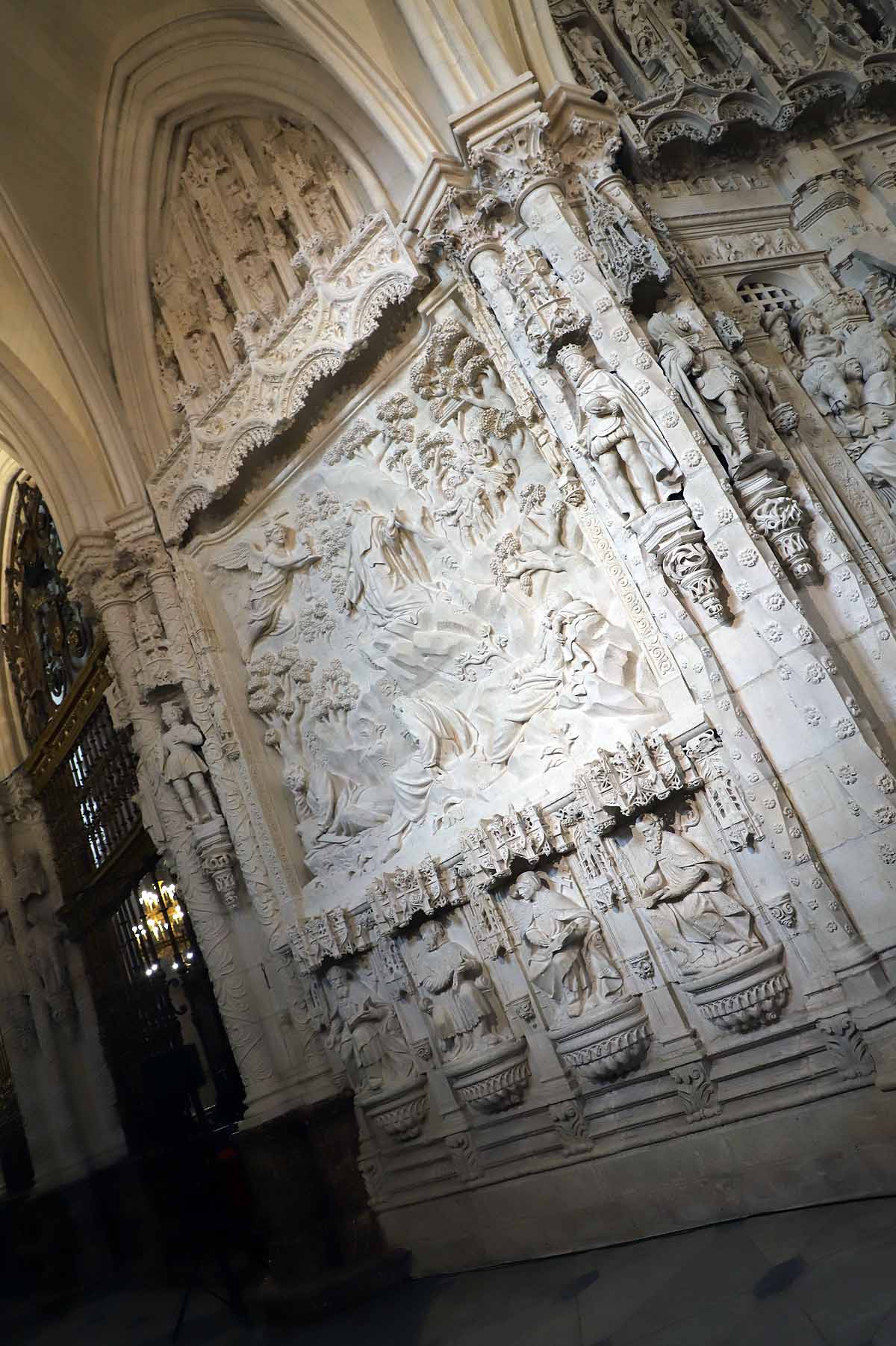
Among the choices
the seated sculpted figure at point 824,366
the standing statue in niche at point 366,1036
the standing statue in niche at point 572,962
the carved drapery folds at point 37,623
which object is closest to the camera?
the standing statue in niche at point 572,962

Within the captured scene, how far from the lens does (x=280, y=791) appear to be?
7.73 meters

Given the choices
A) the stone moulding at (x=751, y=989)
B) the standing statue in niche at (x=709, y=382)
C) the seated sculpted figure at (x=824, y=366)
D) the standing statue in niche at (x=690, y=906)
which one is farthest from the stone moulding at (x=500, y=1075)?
the seated sculpted figure at (x=824, y=366)

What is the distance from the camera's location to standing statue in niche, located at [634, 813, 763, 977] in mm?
5172

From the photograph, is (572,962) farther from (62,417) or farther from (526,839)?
(62,417)

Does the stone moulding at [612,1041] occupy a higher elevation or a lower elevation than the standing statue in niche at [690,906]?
lower

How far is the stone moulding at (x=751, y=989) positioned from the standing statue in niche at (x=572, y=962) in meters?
0.66

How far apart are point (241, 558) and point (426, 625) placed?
1.96 meters

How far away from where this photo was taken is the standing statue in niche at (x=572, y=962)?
18.6 feet

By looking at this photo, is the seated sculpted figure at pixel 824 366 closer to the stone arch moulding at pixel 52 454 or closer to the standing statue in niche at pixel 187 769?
the standing statue in niche at pixel 187 769

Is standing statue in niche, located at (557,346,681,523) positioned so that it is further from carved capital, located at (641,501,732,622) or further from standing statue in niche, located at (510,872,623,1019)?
standing statue in niche, located at (510,872,623,1019)

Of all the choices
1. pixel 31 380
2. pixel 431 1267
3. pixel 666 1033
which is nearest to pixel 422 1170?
pixel 431 1267

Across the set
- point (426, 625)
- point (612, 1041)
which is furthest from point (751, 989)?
point (426, 625)

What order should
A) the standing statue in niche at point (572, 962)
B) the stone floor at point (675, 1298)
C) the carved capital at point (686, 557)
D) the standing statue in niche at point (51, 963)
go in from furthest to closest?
1. the standing statue in niche at point (51, 963)
2. the standing statue in niche at point (572, 962)
3. the carved capital at point (686, 557)
4. the stone floor at point (675, 1298)

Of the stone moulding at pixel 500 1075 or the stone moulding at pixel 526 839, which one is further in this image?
the stone moulding at pixel 500 1075
